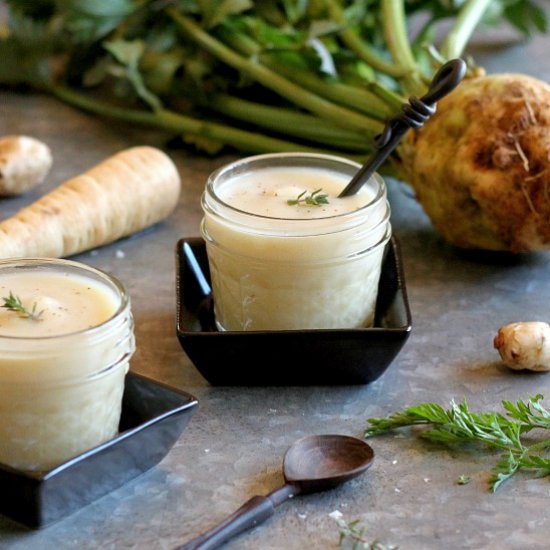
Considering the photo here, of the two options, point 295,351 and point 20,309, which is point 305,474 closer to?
point 295,351

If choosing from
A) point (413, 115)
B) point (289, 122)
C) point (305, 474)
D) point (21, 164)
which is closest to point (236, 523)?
point (305, 474)

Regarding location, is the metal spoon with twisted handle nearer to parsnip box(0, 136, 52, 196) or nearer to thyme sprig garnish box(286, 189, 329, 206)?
thyme sprig garnish box(286, 189, 329, 206)

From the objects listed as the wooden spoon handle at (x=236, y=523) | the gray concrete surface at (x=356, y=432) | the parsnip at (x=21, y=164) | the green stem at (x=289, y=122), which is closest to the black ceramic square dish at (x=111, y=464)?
the gray concrete surface at (x=356, y=432)

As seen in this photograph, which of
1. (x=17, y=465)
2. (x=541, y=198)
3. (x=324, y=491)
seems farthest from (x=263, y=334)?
(x=541, y=198)

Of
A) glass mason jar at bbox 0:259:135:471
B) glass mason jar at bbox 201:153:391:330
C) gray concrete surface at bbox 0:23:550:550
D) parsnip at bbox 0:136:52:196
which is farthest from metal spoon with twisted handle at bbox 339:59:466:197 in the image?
parsnip at bbox 0:136:52:196

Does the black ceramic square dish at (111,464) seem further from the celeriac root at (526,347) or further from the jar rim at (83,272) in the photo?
the celeriac root at (526,347)

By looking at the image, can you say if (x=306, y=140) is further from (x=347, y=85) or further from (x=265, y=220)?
(x=265, y=220)
